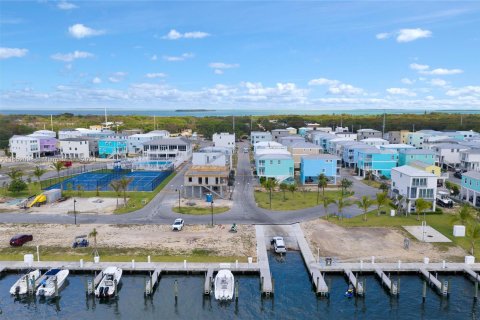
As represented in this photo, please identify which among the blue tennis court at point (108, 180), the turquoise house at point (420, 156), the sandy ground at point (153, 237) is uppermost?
the turquoise house at point (420, 156)

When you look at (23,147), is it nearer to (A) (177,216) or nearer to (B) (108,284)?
(A) (177,216)

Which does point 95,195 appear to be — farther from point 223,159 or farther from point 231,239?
point 231,239

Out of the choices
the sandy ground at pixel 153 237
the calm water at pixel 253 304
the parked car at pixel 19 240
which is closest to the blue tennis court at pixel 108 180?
the sandy ground at pixel 153 237

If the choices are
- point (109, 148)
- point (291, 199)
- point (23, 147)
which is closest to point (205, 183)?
point (291, 199)

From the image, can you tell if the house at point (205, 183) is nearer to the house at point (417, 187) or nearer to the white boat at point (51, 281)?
the house at point (417, 187)

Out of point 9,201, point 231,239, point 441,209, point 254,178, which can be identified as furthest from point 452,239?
point 9,201
